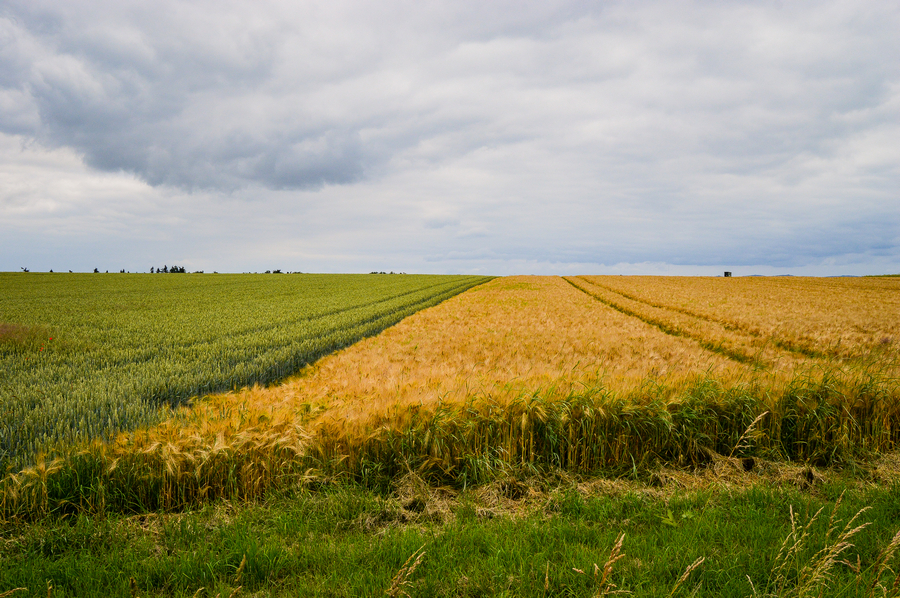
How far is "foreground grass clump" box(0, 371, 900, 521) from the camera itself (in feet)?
14.0

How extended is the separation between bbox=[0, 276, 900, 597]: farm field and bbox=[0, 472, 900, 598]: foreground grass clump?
A: 22mm

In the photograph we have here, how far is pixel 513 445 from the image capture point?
5238mm

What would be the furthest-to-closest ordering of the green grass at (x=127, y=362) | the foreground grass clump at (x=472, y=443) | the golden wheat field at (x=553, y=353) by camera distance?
1. the golden wheat field at (x=553, y=353)
2. the green grass at (x=127, y=362)
3. the foreground grass clump at (x=472, y=443)

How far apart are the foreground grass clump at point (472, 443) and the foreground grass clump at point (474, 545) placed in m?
0.28

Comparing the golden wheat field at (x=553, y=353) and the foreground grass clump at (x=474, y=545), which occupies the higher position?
the golden wheat field at (x=553, y=353)

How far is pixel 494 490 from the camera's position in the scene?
4609mm

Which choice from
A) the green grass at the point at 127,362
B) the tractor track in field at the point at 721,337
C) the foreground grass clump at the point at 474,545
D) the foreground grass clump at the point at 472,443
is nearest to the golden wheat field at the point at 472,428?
the foreground grass clump at the point at 472,443

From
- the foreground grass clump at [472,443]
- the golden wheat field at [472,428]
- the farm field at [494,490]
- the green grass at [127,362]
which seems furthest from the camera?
the green grass at [127,362]

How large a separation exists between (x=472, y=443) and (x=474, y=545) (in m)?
1.79

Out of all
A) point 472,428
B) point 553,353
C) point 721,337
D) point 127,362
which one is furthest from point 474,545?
point 721,337

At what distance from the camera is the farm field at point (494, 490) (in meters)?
3.07

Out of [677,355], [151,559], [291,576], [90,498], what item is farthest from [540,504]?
[677,355]

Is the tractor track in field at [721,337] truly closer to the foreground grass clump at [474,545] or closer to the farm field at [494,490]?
the farm field at [494,490]

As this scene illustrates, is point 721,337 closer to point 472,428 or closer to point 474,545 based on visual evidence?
point 472,428
